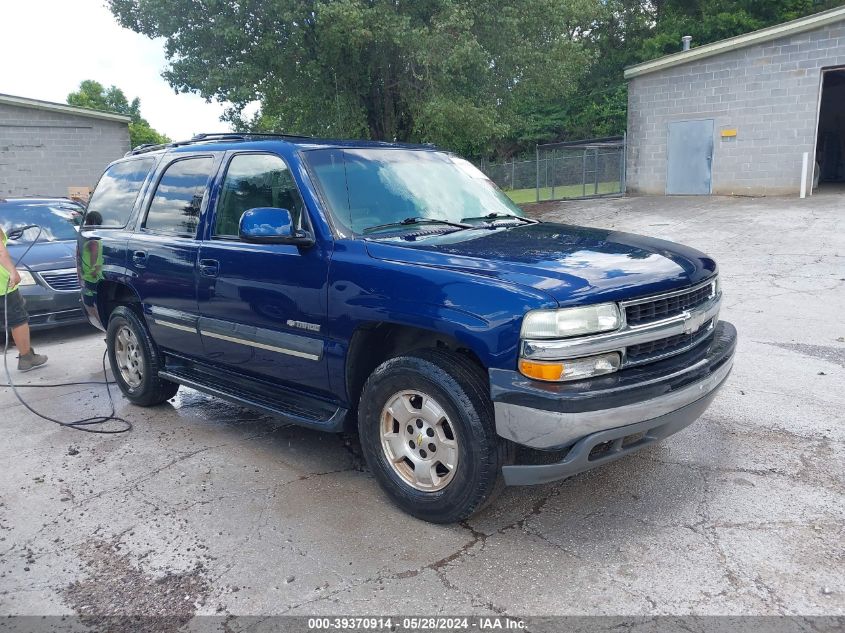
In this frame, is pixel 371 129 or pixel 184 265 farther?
pixel 371 129

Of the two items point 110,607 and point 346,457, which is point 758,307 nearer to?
point 346,457

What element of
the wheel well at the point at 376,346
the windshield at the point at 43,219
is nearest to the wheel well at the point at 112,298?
the wheel well at the point at 376,346

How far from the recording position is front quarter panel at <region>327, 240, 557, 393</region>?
9.66ft

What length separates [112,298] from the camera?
565 centimetres

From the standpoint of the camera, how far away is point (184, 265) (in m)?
4.55

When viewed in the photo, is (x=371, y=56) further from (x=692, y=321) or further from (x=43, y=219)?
(x=692, y=321)

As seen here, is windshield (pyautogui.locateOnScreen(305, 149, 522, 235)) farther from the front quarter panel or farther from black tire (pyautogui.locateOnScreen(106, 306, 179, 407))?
black tire (pyautogui.locateOnScreen(106, 306, 179, 407))

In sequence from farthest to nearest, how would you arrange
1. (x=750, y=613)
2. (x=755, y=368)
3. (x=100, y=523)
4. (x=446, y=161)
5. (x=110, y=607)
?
1. (x=755, y=368)
2. (x=446, y=161)
3. (x=100, y=523)
4. (x=110, y=607)
5. (x=750, y=613)

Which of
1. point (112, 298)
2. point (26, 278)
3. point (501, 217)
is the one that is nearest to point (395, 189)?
point (501, 217)

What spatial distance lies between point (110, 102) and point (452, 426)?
9390 centimetres

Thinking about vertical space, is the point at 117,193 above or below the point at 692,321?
above

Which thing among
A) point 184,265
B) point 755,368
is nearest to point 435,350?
point 184,265

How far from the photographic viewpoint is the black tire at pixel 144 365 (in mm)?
5211

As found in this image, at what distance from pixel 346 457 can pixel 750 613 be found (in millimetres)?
2481
